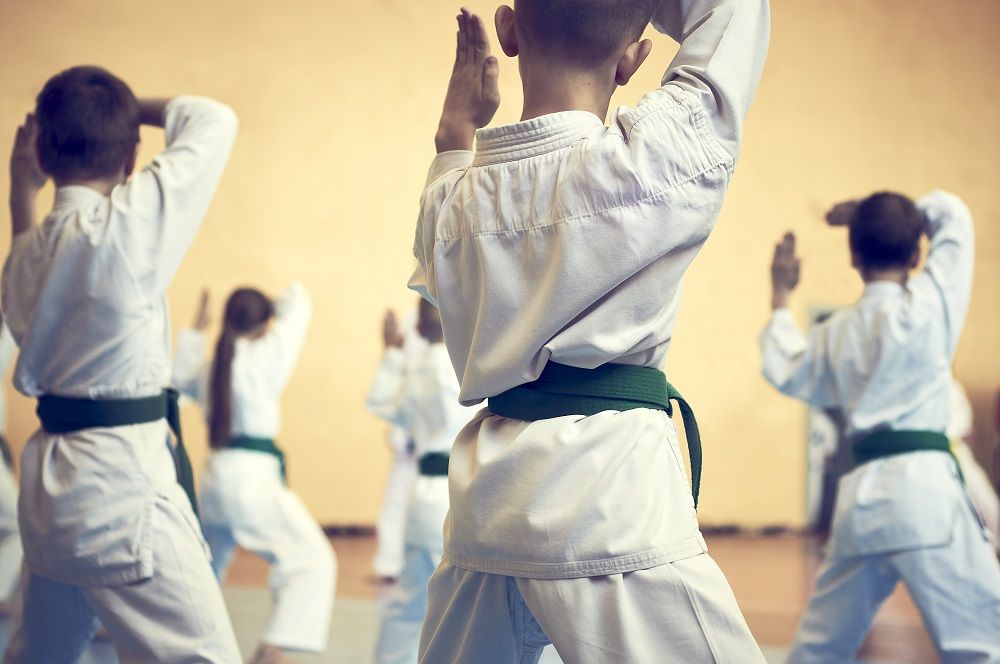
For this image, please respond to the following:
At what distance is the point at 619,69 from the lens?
140 centimetres

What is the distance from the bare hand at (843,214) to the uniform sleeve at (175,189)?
1711 mm

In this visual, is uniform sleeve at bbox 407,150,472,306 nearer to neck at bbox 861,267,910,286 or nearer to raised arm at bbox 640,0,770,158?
raised arm at bbox 640,0,770,158

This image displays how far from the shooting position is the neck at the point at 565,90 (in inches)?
54.1

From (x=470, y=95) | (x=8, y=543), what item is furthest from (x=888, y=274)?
(x=8, y=543)

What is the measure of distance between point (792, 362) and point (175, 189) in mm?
1884

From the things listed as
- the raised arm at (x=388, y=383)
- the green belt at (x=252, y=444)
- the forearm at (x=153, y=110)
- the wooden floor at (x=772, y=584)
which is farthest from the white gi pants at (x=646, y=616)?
the raised arm at (x=388, y=383)

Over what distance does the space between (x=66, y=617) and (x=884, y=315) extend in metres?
2.15

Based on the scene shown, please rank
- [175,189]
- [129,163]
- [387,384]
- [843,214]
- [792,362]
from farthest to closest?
[387,384] → [792,362] → [843,214] → [129,163] → [175,189]

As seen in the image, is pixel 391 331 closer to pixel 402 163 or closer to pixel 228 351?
pixel 228 351

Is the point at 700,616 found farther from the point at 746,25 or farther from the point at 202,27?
the point at 202,27

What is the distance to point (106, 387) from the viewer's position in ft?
6.83

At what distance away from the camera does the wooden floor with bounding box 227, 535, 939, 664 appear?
4.62 meters

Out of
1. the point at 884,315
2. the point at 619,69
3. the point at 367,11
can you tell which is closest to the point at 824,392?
the point at 884,315

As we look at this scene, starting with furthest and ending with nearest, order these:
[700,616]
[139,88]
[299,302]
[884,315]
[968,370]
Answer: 1. [968,370]
2. [139,88]
3. [299,302]
4. [884,315]
5. [700,616]
